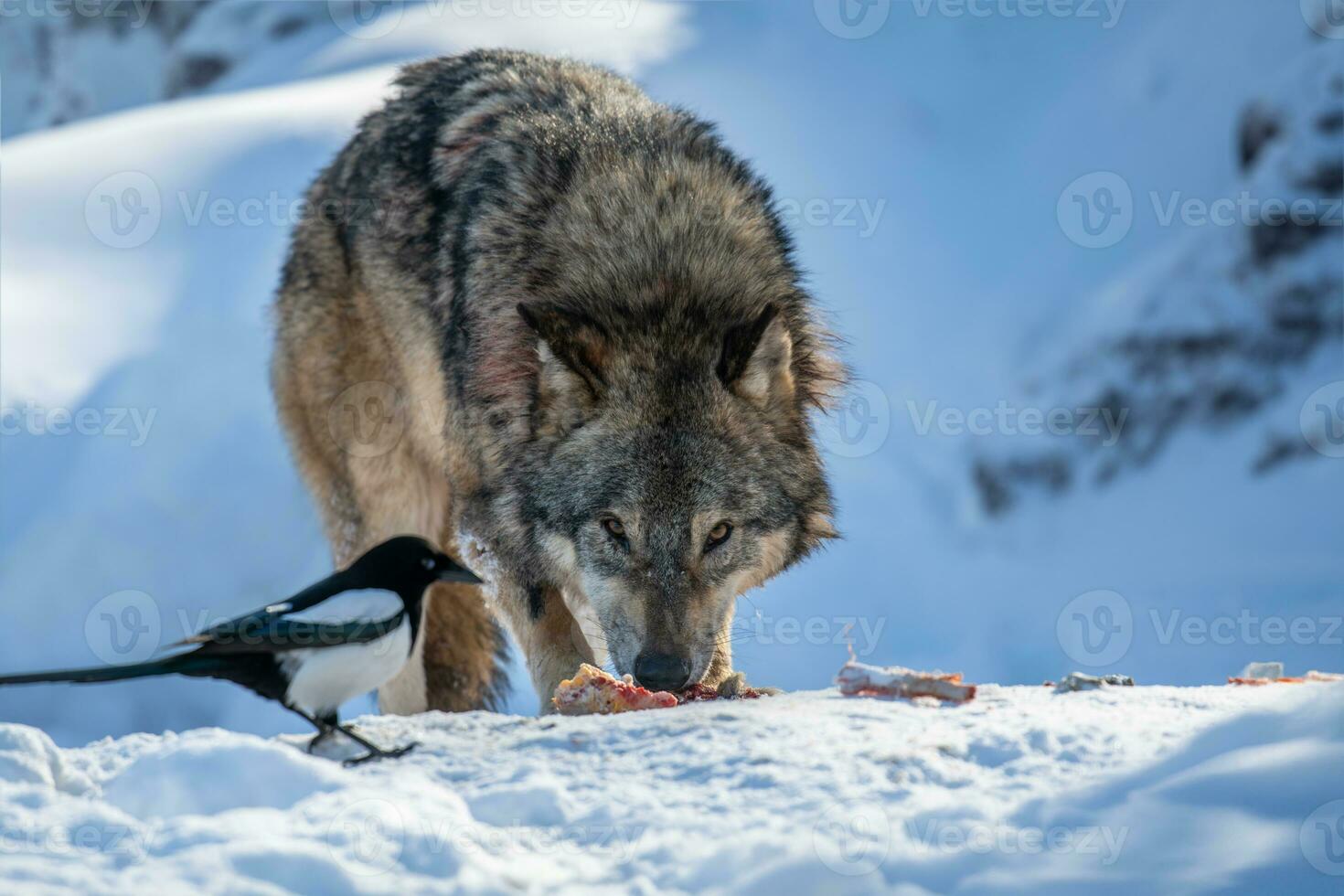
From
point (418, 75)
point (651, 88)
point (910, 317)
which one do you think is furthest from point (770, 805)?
point (651, 88)

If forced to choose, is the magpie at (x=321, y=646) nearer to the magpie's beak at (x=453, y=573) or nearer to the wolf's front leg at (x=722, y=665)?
the magpie's beak at (x=453, y=573)

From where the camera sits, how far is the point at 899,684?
3625 millimetres

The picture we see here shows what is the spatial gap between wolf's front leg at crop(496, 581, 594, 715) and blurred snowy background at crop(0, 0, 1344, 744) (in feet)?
13.3

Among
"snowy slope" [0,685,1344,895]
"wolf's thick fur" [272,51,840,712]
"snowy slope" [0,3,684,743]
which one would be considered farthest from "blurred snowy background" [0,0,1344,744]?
"snowy slope" [0,685,1344,895]

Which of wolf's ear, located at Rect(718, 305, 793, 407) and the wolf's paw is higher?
wolf's ear, located at Rect(718, 305, 793, 407)

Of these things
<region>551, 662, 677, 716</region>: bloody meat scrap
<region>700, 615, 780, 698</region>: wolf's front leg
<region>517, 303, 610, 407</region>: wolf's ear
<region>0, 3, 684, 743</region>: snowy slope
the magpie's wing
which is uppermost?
<region>0, 3, 684, 743</region>: snowy slope

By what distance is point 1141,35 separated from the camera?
663 inches

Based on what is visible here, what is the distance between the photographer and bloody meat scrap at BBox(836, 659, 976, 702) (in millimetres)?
3537

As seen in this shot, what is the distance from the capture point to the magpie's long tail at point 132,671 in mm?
2742

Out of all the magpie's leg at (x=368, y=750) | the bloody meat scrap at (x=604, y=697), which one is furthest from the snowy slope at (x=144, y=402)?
the magpie's leg at (x=368, y=750)

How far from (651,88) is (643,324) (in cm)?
1383

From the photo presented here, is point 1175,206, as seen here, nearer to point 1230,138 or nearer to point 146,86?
point 1230,138

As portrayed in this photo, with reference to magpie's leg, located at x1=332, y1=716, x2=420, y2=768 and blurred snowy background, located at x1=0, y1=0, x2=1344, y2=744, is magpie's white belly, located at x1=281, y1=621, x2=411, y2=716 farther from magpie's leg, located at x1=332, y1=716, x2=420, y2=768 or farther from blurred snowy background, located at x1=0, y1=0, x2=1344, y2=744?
blurred snowy background, located at x1=0, y1=0, x2=1344, y2=744

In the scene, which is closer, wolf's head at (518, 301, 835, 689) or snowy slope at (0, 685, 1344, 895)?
snowy slope at (0, 685, 1344, 895)
